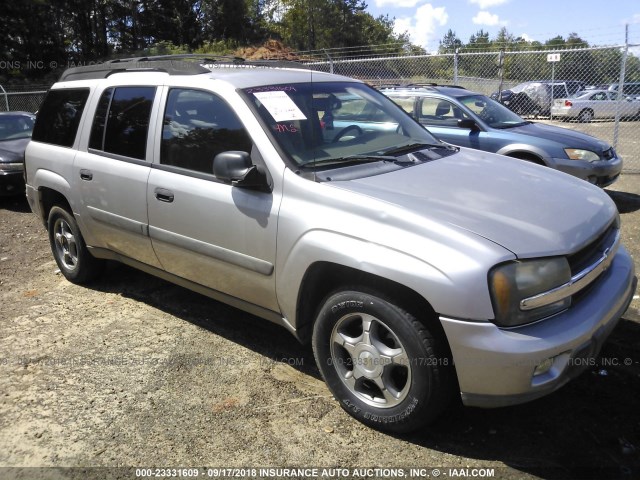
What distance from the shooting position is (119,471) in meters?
2.73

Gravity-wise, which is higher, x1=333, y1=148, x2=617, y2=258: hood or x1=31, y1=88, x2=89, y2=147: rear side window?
x1=31, y1=88, x2=89, y2=147: rear side window

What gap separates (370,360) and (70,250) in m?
3.43

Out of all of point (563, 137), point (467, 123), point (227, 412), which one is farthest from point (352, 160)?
point (563, 137)

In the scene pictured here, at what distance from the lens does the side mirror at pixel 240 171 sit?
10.1 ft

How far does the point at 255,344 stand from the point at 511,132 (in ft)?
16.9

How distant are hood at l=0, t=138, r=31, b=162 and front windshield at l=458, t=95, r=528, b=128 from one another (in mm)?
6841

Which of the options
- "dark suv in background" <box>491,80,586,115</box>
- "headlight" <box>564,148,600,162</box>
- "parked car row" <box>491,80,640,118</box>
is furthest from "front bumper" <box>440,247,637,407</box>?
"dark suv in background" <box>491,80,586,115</box>

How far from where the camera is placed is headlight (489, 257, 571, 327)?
2.39 meters

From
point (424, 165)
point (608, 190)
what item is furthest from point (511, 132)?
point (424, 165)

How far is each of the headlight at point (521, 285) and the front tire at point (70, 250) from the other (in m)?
3.73

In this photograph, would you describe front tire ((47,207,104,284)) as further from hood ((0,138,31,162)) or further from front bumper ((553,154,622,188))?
front bumper ((553,154,622,188))

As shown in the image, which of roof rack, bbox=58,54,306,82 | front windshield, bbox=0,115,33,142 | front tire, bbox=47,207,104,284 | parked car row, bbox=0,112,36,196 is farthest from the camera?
front windshield, bbox=0,115,33,142

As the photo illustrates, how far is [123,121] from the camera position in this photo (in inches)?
162

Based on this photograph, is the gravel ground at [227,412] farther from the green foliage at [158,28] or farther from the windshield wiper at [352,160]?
the green foliage at [158,28]
